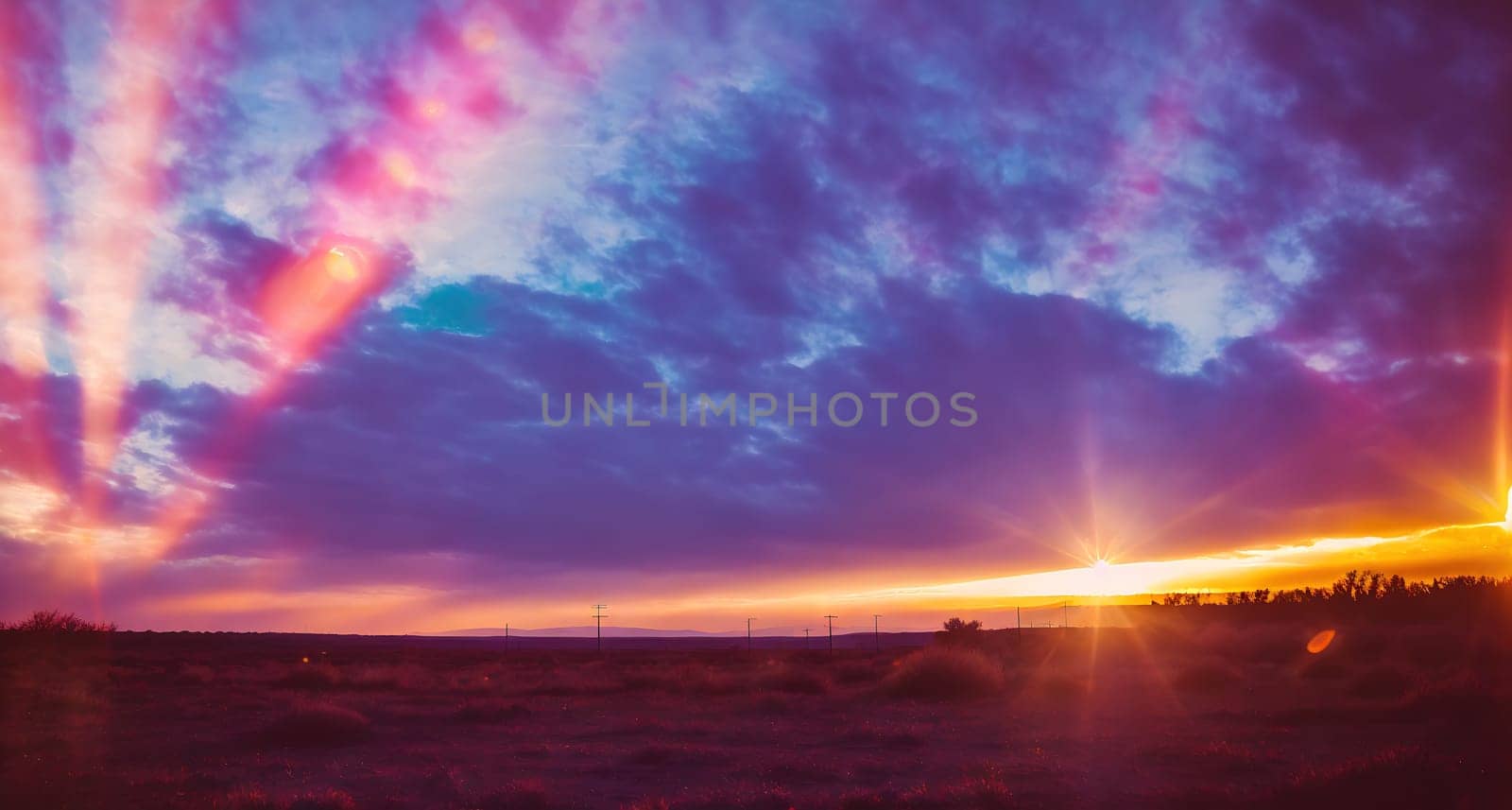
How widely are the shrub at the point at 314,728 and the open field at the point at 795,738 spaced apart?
56 millimetres

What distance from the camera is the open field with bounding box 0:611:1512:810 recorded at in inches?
551

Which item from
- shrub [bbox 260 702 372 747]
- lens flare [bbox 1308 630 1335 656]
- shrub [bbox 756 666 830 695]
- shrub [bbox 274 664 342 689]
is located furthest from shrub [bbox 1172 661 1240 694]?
shrub [bbox 274 664 342 689]

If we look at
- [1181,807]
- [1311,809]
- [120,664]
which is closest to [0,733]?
[1181,807]

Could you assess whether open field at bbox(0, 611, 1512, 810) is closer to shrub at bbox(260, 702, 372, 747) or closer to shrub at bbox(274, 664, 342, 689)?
shrub at bbox(260, 702, 372, 747)

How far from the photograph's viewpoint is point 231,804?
13.5m

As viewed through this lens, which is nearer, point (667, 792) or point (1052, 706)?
point (667, 792)

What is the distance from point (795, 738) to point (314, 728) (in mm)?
11633

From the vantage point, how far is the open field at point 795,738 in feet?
45.9

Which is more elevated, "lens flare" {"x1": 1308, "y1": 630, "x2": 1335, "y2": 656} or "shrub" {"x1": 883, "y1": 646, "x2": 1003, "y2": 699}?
"shrub" {"x1": 883, "y1": 646, "x2": 1003, "y2": 699}

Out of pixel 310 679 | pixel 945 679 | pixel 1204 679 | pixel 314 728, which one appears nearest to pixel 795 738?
pixel 314 728

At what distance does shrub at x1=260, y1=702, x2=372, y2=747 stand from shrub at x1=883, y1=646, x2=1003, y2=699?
18.3 m

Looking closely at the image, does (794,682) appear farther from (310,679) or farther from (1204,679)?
(310,679)

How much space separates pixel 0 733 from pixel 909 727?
2193 centimetres

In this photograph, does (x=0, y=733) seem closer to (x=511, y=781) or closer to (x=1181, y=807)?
(x=511, y=781)
